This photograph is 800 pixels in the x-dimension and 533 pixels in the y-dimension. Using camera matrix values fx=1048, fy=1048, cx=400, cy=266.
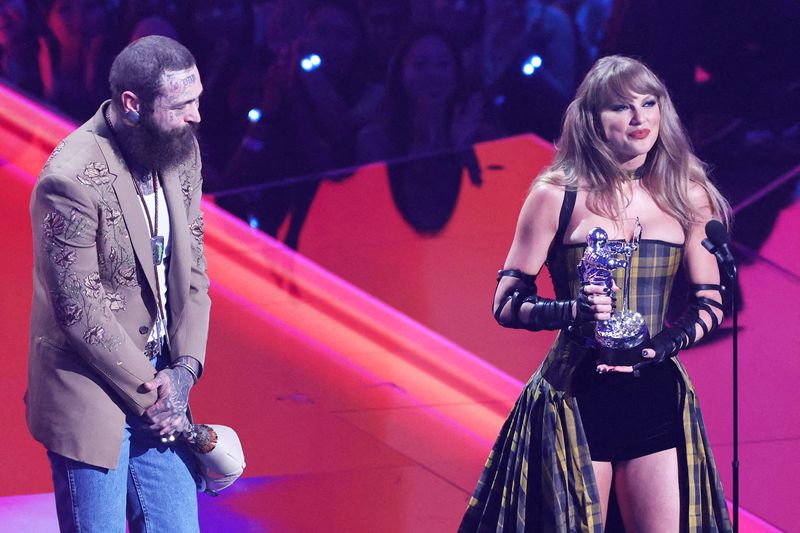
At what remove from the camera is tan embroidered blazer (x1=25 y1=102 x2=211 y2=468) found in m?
2.43

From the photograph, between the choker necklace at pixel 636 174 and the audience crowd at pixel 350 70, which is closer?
the choker necklace at pixel 636 174

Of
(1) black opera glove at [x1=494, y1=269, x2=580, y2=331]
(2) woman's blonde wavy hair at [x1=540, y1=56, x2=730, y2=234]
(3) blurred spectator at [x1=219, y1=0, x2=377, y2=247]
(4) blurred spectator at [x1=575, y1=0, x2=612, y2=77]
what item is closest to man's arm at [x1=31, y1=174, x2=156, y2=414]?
(1) black opera glove at [x1=494, y1=269, x2=580, y2=331]

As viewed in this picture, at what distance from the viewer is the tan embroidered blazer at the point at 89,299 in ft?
7.98

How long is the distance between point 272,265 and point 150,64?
2773 mm

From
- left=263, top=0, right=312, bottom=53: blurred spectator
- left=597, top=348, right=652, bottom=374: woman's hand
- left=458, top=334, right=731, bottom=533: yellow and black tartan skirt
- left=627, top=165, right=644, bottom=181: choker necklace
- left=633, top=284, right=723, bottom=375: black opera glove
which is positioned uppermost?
left=263, top=0, right=312, bottom=53: blurred spectator

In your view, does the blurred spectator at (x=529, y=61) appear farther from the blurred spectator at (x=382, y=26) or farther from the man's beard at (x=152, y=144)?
the man's beard at (x=152, y=144)

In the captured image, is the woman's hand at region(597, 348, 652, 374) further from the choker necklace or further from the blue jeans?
the blue jeans

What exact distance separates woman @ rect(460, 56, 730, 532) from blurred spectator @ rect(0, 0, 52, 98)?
2767 millimetres

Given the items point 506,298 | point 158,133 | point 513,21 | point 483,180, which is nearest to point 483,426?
point 483,180

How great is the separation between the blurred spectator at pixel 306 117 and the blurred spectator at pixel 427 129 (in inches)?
5.2

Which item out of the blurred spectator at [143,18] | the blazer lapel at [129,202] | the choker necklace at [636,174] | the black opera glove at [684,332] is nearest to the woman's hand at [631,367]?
the black opera glove at [684,332]

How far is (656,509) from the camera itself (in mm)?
2855

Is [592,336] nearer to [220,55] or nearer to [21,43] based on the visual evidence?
[220,55]

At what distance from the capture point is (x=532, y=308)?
2.89 meters
